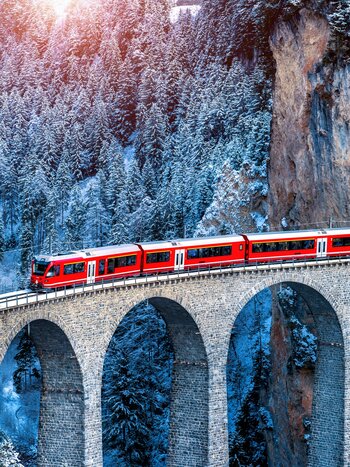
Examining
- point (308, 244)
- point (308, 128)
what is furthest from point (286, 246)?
point (308, 128)

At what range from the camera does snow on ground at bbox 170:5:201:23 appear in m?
154

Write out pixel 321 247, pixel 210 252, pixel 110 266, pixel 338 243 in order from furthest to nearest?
pixel 338 243 → pixel 321 247 → pixel 210 252 → pixel 110 266

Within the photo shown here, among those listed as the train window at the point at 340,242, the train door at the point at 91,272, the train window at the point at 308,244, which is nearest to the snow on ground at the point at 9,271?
the train window at the point at 308,244

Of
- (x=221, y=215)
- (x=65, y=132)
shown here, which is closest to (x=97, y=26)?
(x=65, y=132)

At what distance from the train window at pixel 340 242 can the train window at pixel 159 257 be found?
497 inches

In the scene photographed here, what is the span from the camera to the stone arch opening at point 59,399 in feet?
185

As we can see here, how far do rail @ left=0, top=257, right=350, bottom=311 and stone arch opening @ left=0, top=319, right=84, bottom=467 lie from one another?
6.35 ft

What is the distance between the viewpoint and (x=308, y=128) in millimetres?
83875

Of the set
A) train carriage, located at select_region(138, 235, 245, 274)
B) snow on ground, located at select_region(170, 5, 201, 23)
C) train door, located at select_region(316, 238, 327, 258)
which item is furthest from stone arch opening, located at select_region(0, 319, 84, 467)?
snow on ground, located at select_region(170, 5, 201, 23)

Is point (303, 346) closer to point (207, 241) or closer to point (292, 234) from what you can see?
point (292, 234)

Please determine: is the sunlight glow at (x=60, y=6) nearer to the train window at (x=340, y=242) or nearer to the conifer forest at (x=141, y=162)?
the conifer forest at (x=141, y=162)

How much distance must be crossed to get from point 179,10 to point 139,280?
4100 inches

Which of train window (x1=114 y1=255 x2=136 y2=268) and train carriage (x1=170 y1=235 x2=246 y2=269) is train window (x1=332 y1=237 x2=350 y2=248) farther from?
train window (x1=114 y1=255 x2=136 y2=268)

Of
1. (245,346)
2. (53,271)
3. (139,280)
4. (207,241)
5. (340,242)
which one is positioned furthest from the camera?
(245,346)
